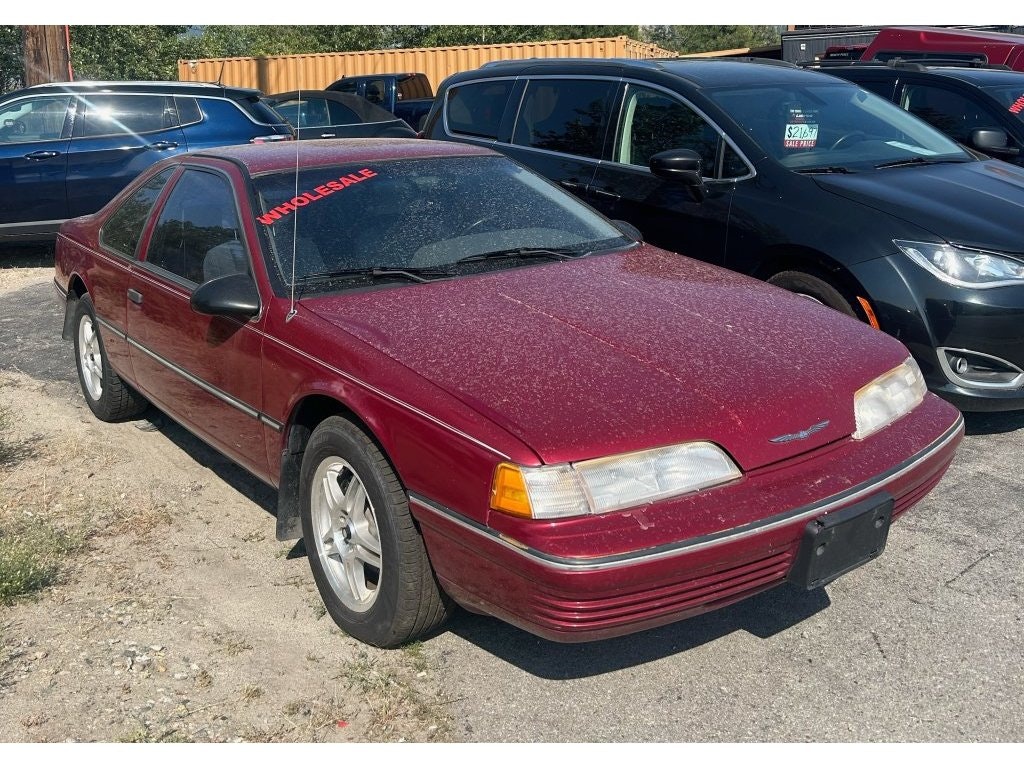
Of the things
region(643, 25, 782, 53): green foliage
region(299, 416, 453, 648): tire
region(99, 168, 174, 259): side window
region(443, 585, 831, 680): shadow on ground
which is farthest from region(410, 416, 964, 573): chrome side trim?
region(643, 25, 782, 53): green foliage

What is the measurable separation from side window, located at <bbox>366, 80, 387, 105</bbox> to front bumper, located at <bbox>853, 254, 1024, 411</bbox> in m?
13.8

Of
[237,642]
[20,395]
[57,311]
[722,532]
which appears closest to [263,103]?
[57,311]

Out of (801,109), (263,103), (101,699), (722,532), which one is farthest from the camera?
(263,103)

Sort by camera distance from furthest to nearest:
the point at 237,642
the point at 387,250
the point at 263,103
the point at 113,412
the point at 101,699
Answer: the point at 263,103 → the point at 113,412 → the point at 387,250 → the point at 237,642 → the point at 101,699

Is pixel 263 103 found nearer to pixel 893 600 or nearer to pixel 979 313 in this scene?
pixel 979 313

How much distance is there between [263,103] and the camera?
1061 centimetres

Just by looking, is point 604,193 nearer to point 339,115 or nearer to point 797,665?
point 797,665

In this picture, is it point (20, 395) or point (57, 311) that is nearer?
point (20, 395)

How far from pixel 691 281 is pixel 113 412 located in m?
3.08

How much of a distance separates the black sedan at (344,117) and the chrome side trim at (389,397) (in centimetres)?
912

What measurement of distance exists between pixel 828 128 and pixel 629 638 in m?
3.57

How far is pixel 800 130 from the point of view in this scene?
5.70m

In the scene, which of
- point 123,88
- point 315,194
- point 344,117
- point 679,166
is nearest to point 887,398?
point 315,194

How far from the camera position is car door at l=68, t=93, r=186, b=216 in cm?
963
